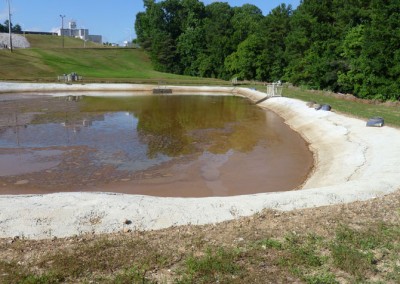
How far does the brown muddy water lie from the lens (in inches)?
535

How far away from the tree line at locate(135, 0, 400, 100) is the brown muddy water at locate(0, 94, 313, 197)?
11.0 meters

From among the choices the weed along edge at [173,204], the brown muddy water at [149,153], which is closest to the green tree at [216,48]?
the brown muddy water at [149,153]

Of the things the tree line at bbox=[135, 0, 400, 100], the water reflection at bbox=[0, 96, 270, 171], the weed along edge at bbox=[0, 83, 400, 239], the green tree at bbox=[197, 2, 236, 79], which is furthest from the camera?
the green tree at bbox=[197, 2, 236, 79]

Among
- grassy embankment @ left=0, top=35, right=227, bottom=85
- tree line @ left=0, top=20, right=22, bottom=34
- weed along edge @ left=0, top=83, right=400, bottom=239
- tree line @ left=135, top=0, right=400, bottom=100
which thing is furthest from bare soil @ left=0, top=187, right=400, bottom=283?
tree line @ left=0, top=20, right=22, bottom=34

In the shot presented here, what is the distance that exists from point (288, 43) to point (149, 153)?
135ft

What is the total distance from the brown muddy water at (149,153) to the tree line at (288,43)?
36.1 ft

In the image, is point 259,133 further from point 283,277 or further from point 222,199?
point 283,277

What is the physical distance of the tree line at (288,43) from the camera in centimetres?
3388

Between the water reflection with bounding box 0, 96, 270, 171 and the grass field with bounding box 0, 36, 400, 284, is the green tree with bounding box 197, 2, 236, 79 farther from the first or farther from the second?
the grass field with bounding box 0, 36, 400, 284

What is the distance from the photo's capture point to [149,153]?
1798cm

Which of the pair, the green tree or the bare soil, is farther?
the green tree

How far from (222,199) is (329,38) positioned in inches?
1592

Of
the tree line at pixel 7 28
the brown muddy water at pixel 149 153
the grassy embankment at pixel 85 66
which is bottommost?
the brown muddy water at pixel 149 153

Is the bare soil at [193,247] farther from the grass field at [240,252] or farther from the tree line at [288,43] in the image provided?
the tree line at [288,43]
